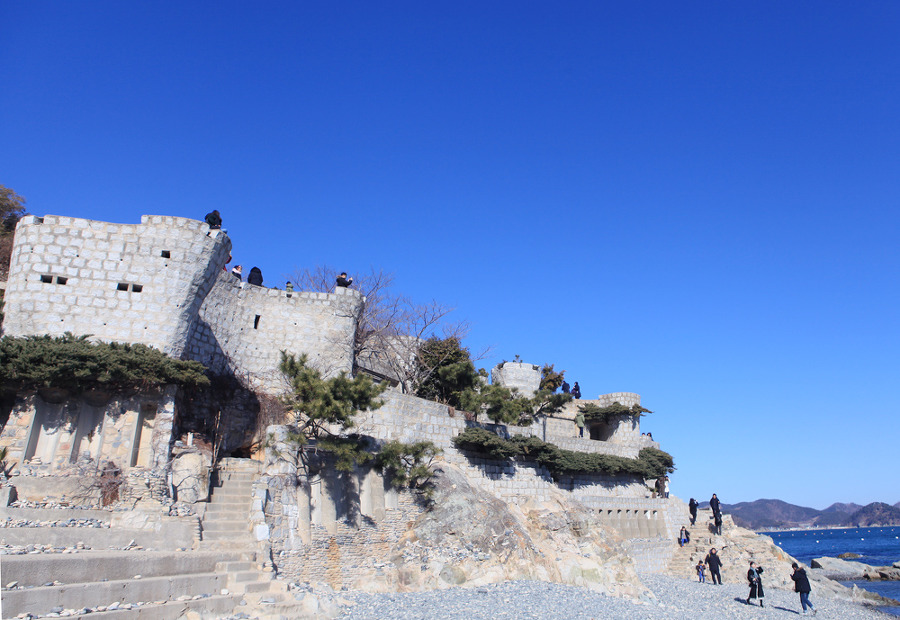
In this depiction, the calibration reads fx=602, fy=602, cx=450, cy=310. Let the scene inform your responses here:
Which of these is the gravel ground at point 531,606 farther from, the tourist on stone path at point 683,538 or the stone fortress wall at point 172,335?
the tourist on stone path at point 683,538

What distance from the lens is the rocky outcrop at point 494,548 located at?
14.8 m

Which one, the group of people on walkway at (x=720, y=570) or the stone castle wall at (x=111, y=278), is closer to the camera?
the stone castle wall at (x=111, y=278)

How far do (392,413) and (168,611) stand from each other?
911cm

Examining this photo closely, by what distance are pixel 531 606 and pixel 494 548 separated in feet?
7.82

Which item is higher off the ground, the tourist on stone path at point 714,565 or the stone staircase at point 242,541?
the stone staircase at point 242,541

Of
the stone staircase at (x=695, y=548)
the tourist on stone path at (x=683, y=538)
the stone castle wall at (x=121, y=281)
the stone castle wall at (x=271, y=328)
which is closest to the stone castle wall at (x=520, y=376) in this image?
the tourist on stone path at (x=683, y=538)

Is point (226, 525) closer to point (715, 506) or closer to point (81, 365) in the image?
point (81, 365)

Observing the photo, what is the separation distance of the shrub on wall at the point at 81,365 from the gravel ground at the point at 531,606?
6639 mm

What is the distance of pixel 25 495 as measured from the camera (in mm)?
12070

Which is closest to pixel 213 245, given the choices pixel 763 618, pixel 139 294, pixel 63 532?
pixel 139 294

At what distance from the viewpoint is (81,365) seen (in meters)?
13.1

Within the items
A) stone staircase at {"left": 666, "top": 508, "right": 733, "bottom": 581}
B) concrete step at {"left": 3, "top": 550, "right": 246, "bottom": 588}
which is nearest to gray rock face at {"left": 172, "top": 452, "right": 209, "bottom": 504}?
concrete step at {"left": 3, "top": 550, "right": 246, "bottom": 588}

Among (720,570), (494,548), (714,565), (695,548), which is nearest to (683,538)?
(695,548)

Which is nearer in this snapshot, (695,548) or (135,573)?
(135,573)
